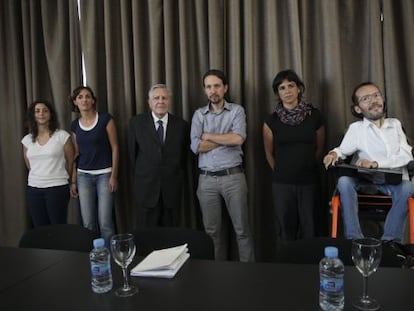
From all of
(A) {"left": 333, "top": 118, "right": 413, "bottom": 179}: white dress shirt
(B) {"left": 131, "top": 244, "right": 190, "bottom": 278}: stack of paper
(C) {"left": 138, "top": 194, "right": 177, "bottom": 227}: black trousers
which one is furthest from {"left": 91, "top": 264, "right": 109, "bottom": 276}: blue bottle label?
(A) {"left": 333, "top": 118, "right": 413, "bottom": 179}: white dress shirt

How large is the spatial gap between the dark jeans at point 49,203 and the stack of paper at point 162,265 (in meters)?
1.89

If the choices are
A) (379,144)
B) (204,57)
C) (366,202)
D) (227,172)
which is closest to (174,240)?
(227,172)

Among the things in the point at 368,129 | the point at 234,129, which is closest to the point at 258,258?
the point at 234,129

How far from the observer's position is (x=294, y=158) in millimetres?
2705

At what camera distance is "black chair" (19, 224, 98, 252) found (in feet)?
6.06

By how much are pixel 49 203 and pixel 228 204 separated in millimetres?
1411

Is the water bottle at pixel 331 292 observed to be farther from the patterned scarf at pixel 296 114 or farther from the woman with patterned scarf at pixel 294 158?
the patterned scarf at pixel 296 114

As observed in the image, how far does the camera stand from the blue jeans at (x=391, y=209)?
235cm

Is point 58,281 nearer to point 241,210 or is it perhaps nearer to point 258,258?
point 241,210

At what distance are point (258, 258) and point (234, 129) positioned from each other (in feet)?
3.81

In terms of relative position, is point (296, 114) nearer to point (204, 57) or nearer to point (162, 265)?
point (204, 57)

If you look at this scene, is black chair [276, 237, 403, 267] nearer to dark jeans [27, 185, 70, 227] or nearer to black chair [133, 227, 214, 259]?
black chair [133, 227, 214, 259]

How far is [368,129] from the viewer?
8.46 feet

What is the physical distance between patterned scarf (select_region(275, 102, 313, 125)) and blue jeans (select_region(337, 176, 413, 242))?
529 mm
